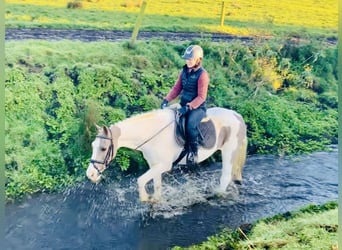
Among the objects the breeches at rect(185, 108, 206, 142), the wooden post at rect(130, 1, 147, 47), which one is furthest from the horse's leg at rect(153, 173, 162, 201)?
the wooden post at rect(130, 1, 147, 47)

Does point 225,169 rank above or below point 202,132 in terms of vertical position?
below

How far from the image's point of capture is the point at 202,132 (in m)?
2.95

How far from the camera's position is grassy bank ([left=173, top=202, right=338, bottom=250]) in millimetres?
2949

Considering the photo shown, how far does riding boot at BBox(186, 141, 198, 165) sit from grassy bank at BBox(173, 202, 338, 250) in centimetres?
34

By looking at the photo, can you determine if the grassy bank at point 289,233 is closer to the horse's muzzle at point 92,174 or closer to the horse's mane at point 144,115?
the horse's muzzle at point 92,174

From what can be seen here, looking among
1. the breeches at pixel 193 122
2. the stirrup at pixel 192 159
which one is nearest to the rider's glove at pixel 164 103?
the breeches at pixel 193 122

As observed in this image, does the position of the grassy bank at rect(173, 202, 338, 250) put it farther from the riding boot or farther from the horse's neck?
the horse's neck

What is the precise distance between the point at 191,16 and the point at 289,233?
112 cm

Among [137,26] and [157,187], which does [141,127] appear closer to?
[157,187]

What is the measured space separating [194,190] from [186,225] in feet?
0.56

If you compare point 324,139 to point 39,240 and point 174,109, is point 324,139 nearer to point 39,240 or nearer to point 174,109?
point 174,109

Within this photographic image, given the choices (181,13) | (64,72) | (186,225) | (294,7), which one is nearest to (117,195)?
(186,225)

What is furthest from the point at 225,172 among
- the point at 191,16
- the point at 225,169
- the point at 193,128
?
the point at 191,16

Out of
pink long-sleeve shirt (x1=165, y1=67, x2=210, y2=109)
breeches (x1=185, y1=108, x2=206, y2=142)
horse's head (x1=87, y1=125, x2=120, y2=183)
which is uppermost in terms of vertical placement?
pink long-sleeve shirt (x1=165, y1=67, x2=210, y2=109)
